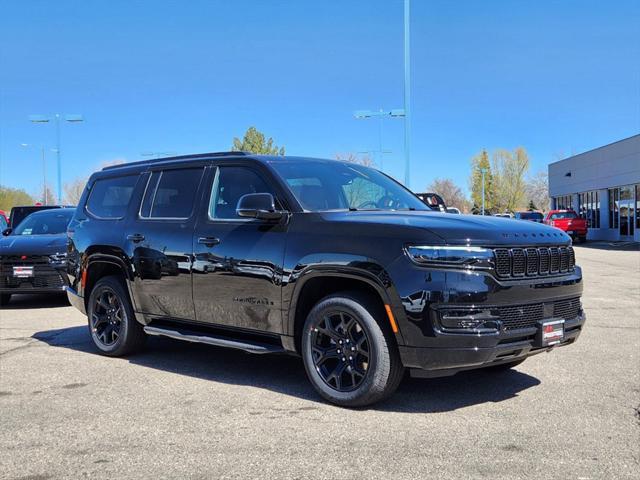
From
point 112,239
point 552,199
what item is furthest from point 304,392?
point 552,199

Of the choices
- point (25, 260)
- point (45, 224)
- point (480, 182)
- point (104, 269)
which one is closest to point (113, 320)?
point (104, 269)

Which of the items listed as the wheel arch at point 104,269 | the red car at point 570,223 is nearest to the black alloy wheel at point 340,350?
the wheel arch at point 104,269

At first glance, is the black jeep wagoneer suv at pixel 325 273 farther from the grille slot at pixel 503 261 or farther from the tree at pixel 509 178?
the tree at pixel 509 178

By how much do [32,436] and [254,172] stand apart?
2.64 m

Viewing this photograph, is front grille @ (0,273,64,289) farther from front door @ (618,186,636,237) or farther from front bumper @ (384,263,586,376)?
front door @ (618,186,636,237)

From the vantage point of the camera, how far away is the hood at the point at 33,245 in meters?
10.0

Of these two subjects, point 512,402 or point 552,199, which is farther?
point 552,199

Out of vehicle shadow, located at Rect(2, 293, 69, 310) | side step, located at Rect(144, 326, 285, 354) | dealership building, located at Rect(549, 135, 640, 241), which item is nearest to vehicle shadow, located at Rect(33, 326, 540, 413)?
side step, located at Rect(144, 326, 285, 354)

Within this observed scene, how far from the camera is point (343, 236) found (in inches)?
175

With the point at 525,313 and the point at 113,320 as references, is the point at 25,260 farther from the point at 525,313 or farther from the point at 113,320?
the point at 525,313

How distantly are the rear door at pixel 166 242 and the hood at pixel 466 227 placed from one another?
1.52 m

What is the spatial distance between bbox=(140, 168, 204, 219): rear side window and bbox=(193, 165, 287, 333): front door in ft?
0.79

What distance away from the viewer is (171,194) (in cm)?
591

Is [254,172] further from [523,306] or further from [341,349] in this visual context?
[523,306]
